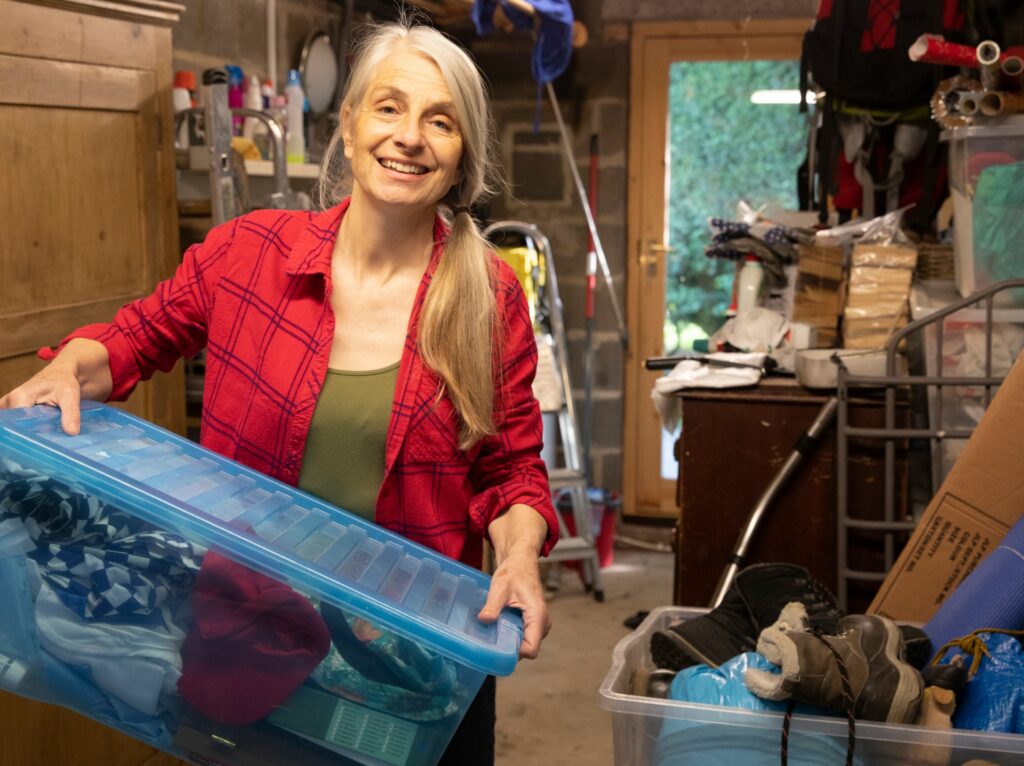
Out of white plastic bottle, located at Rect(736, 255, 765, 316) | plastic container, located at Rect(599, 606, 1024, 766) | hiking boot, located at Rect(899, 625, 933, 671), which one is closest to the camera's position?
plastic container, located at Rect(599, 606, 1024, 766)

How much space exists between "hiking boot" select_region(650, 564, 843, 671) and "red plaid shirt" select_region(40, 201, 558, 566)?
0.66 meters

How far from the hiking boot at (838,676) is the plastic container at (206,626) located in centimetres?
68

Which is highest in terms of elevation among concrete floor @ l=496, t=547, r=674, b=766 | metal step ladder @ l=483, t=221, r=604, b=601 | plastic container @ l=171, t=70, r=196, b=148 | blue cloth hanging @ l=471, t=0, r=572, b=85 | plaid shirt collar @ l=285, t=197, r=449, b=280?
blue cloth hanging @ l=471, t=0, r=572, b=85

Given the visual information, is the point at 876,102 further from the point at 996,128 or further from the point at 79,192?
the point at 79,192

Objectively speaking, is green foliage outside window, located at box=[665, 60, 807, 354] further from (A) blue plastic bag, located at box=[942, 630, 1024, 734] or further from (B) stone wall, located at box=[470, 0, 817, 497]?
(A) blue plastic bag, located at box=[942, 630, 1024, 734]

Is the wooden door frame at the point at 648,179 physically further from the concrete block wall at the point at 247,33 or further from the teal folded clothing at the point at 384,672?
the teal folded clothing at the point at 384,672

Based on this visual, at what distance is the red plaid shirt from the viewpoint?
1.49 metres

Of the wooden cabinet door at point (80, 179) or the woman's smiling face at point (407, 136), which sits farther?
the wooden cabinet door at point (80, 179)

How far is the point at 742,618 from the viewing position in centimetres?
221

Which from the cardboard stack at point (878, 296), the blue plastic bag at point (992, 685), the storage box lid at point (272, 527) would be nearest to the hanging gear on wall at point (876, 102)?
the cardboard stack at point (878, 296)

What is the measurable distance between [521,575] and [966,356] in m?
2.08

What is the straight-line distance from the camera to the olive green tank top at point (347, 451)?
1.49 m

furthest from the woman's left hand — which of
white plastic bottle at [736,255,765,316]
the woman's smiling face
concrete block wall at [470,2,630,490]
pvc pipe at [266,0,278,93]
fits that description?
concrete block wall at [470,2,630,490]

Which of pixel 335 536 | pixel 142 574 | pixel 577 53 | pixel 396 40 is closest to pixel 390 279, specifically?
pixel 396 40
